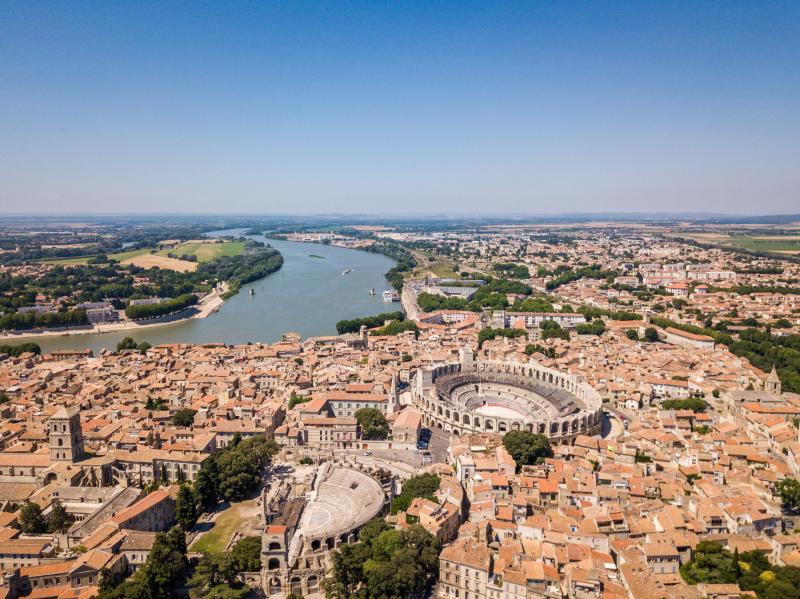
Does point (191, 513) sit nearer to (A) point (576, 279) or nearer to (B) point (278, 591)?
(B) point (278, 591)

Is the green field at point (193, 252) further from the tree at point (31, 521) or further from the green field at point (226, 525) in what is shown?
the green field at point (226, 525)

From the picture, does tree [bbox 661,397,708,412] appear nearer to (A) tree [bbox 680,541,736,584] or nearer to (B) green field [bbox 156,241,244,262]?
(A) tree [bbox 680,541,736,584]

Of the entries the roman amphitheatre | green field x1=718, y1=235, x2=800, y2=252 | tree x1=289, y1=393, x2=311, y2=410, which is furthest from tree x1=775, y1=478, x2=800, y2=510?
green field x1=718, y1=235, x2=800, y2=252

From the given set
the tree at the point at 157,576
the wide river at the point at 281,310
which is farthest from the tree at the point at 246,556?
the wide river at the point at 281,310

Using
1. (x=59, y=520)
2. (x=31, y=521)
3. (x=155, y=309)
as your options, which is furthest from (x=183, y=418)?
(x=155, y=309)

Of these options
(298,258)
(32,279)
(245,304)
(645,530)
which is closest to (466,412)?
(645,530)
